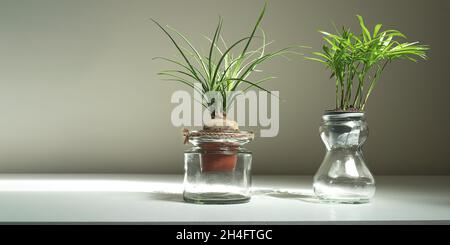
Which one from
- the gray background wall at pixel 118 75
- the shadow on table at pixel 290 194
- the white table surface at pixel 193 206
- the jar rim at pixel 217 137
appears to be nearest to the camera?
the white table surface at pixel 193 206

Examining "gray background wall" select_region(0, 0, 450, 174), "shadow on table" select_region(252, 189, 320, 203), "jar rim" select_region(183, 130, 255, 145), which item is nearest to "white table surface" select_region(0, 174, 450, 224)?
"shadow on table" select_region(252, 189, 320, 203)

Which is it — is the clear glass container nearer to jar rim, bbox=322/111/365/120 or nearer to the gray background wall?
jar rim, bbox=322/111/365/120

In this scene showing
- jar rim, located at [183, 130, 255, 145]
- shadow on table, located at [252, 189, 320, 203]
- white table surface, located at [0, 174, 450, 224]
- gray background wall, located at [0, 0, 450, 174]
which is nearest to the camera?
white table surface, located at [0, 174, 450, 224]

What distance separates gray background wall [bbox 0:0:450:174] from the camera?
228 centimetres

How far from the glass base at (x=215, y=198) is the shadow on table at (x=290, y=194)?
0.16 metres

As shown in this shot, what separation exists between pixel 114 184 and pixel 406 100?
1.29m

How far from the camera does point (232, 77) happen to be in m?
1.36

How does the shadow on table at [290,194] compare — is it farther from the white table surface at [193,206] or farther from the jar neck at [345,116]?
the jar neck at [345,116]

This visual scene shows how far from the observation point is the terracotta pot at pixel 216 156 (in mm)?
1236

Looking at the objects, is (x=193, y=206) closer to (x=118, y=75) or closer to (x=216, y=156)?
(x=216, y=156)

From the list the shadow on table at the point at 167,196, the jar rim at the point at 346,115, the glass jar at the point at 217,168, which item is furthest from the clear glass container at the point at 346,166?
the shadow on table at the point at 167,196

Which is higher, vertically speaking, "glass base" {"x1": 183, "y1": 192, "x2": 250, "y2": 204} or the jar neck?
the jar neck
